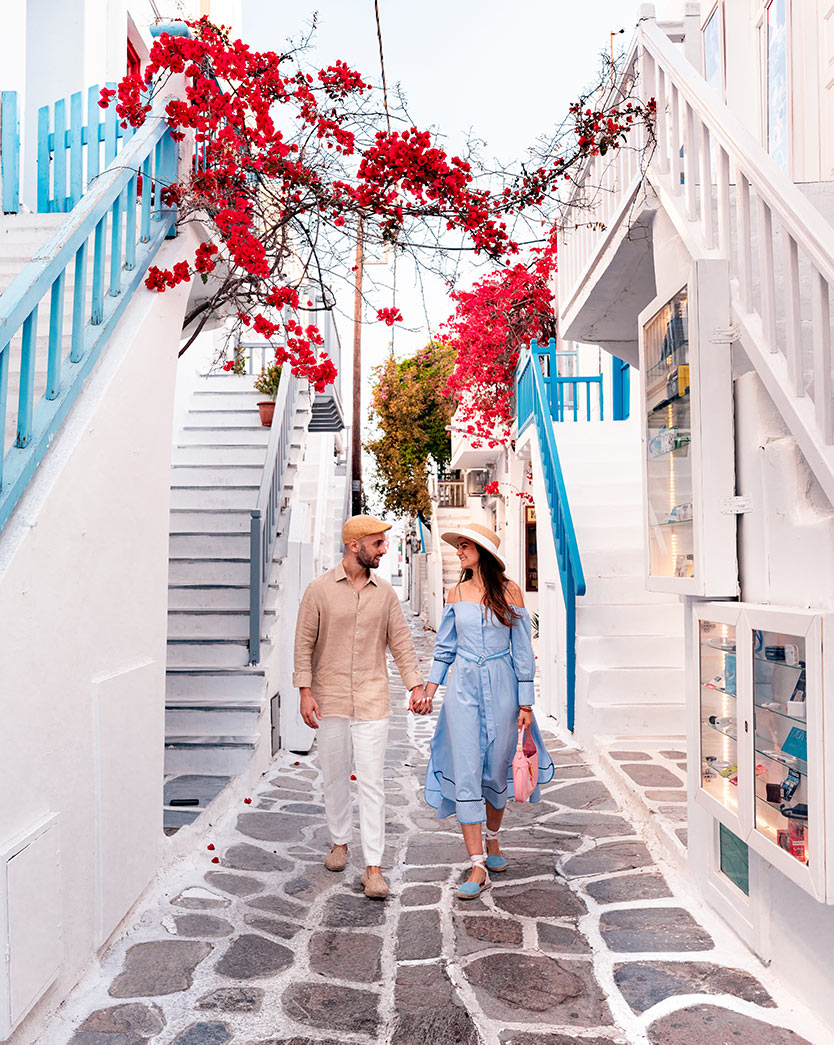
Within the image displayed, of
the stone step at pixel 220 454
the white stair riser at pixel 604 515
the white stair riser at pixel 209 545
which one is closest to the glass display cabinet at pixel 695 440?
the white stair riser at pixel 604 515

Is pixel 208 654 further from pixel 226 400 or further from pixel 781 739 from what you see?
pixel 226 400

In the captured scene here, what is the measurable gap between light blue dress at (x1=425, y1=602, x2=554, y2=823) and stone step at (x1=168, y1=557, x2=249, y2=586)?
151 inches

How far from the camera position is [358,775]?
5020 millimetres

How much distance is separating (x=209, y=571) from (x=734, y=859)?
18.7 ft

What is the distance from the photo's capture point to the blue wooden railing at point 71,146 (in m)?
6.75

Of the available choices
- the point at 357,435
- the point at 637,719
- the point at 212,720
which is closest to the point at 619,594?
the point at 637,719

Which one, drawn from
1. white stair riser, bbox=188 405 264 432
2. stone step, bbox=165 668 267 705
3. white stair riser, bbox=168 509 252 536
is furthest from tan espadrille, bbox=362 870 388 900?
white stair riser, bbox=188 405 264 432

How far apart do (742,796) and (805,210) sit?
7.65 ft

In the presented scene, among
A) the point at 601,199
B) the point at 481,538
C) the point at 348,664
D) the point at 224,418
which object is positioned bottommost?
the point at 348,664

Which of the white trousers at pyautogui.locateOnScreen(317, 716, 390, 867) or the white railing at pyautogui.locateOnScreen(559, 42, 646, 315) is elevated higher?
the white railing at pyautogui.locateOnScreen(559, 42, 646, 315)

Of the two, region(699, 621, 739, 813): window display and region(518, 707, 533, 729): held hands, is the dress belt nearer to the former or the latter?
region(518, 707, 533, 729): held hands

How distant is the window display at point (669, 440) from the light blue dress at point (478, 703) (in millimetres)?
927

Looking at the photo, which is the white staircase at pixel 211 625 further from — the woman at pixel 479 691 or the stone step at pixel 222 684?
the woman at pixel 479 691

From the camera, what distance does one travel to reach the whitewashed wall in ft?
10.4
